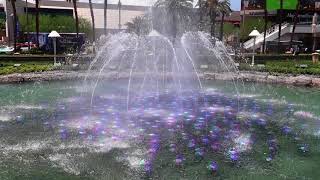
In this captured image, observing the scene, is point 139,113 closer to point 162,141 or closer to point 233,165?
point 162,141

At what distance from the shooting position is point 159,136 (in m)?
11.4

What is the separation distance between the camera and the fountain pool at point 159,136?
29.2 feet

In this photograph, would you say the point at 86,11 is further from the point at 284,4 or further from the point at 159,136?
the point at 159,136

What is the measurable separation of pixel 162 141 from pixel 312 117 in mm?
6083

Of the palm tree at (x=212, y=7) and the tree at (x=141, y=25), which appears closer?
the palm tree at (x=212, y=7)

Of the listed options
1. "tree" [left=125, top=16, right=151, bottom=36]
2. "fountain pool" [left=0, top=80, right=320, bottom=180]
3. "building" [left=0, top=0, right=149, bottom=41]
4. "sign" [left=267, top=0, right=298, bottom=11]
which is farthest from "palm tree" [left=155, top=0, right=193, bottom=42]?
"fountain pool" [left=0, top=80, right=320, bottom=180]

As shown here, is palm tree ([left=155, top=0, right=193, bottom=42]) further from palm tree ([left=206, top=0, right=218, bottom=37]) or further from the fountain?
the fountain

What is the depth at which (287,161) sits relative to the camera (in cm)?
955

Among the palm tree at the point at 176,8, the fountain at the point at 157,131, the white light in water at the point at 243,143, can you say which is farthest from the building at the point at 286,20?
the white light in water at the point at 243,143

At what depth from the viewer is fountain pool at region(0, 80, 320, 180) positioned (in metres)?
8.90

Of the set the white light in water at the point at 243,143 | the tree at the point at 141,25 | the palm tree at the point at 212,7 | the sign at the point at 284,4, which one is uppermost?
the sign at the point at 284,4

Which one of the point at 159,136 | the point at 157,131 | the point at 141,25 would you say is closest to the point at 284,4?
the point at 141,25

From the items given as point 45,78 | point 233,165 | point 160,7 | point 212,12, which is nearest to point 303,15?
point 212,12

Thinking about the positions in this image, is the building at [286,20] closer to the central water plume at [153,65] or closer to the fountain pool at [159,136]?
the central water plume at [153,65]
